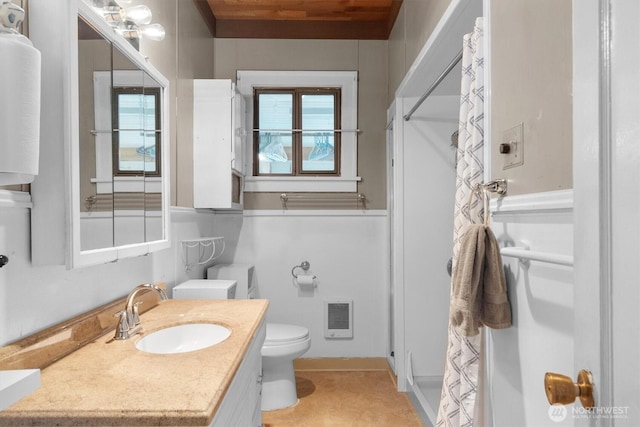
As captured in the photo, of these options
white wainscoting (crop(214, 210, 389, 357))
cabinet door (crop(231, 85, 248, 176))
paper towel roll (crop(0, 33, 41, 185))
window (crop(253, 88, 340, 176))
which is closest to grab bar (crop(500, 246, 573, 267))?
paper towel roll (crop(0, 33, 41, 185))

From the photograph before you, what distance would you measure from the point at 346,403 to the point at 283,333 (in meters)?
0.64

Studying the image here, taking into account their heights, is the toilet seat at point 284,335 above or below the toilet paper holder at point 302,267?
below

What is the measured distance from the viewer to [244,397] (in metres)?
1.24

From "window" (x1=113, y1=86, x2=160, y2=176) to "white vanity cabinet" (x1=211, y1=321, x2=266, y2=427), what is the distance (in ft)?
2.66

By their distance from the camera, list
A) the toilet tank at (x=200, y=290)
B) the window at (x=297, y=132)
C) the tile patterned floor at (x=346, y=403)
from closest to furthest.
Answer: the toilet tank at (x=200, y=290) → the tile patterned floor at (x=346, y=403) → the window at (x=297, y=132)

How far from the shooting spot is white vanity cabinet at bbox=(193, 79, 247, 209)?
246 centimetres

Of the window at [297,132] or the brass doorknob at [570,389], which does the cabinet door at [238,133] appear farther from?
the brass doorknob at [570,389]

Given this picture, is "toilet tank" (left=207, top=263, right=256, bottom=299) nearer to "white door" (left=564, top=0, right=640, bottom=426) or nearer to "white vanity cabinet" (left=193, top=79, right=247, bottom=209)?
"white vanity cabinet" (left=193, top=79, right=247, bottom=209)

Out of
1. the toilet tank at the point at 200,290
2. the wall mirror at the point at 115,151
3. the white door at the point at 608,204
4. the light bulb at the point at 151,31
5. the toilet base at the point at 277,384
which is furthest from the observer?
the toilet base at the point at 277,384

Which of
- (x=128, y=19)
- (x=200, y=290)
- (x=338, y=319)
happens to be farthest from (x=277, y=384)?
(x=128, y=19)

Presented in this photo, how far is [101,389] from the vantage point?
87 cm

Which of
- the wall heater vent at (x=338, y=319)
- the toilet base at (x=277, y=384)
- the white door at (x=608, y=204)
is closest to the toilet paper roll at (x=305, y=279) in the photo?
the wall heater vent at (x=338, y=319)

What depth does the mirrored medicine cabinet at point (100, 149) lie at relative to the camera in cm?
100

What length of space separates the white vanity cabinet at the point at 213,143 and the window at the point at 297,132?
0.57 meters
